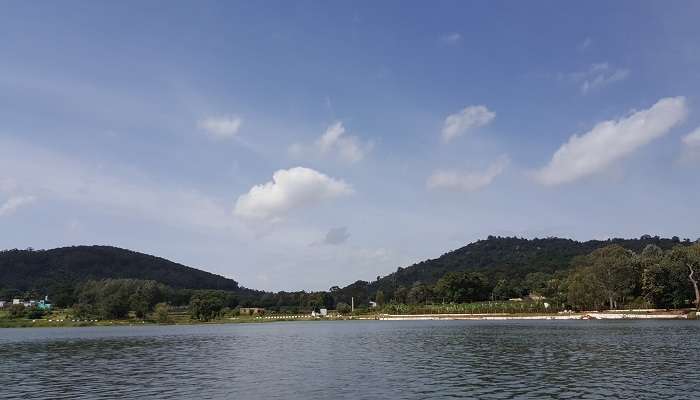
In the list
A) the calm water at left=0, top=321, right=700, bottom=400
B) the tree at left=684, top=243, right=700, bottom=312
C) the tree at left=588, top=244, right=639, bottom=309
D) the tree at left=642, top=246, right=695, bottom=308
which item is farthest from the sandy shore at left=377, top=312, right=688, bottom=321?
the calm water at left=0, top=321, right=700, bottom=400

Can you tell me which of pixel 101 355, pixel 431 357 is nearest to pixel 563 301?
pixel 431 357

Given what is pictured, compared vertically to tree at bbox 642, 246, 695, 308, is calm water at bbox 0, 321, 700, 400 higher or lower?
lower

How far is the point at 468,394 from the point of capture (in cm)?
3089

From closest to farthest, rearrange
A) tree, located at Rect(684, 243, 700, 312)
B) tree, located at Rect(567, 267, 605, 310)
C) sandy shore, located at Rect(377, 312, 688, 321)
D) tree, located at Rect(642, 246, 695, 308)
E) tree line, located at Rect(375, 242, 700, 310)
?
sandy shore, located at Rect(377, 312, 688, 321), tree, located at Rect(684, 243, 700, 312), tree, located at Rect(642, 246, 695, 308), tree line, located at Rect(375, 242, 700, 310), tree, located at Rect(567, 267, 605, 310)

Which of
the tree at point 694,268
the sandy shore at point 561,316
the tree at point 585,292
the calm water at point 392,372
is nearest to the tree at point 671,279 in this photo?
the tree at point 694,268

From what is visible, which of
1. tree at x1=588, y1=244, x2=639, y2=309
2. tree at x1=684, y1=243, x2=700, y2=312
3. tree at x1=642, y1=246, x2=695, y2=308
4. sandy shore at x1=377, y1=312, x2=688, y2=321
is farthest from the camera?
tree at x1=588, y1=244, x2=639, y2=309

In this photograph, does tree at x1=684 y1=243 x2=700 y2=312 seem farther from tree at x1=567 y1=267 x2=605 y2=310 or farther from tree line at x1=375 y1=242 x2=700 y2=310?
tree at x1=567 y1=267 x2=605 y2=310

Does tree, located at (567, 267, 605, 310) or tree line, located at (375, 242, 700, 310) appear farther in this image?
tree, located at (567, 267, 605, 310)

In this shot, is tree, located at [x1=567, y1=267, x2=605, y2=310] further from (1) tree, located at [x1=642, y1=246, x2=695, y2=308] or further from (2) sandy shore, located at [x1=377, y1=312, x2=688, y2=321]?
(1) tree, located at [x1=642, y1=246, x2=695, y2=308]

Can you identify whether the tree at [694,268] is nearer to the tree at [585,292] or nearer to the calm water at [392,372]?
the tree at [585,292]

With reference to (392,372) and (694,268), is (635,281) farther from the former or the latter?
(392,372)

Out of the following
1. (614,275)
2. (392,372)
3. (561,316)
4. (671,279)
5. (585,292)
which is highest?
(614,275)

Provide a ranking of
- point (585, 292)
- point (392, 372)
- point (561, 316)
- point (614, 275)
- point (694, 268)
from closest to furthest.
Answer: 1. point (392, 372)
2. point (694, 268)
3. point (614, 275)
4. point (561, 316)
5. point (585, 292)

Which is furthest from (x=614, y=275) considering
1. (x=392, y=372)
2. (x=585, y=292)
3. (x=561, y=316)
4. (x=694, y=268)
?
(x=392, y=372)
